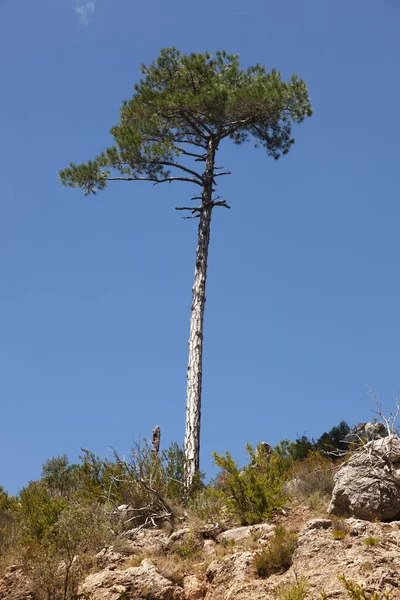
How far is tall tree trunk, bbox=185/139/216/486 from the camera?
14.6 m

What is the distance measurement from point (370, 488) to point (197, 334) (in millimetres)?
7643

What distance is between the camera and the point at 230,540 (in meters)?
9.31

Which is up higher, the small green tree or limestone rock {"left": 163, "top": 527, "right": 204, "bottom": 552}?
the small green tree

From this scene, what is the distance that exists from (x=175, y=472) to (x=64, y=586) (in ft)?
15.8

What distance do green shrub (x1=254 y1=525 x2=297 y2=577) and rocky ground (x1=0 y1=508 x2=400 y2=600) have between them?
3.6 inches

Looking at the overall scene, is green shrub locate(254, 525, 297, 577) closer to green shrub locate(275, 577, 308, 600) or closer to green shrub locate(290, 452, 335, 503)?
green shrub locate(275, 577, 308, 600)

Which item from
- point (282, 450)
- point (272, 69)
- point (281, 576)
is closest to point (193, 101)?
point (272, 69)

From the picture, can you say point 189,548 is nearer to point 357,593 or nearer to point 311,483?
point 311,483

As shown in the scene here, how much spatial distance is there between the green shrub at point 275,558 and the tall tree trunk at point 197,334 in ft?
16.5

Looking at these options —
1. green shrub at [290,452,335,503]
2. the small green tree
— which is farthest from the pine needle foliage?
green shrub at [290,452,335,503]

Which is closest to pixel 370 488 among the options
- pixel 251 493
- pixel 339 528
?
pixel 339 528

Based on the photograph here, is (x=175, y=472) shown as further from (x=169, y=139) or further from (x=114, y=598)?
(x=169, y=139)

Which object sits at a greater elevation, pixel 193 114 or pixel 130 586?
pixel 193 114

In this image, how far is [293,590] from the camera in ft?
23.6
